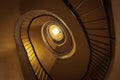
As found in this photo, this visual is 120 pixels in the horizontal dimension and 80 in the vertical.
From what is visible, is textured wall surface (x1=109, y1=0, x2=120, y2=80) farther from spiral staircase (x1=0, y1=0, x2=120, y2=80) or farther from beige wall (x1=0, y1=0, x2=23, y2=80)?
beige wall (x1=0, y1=0, x2=23, y2=80)

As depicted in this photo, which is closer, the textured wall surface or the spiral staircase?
the textured wall surface

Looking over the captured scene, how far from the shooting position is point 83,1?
3.14m

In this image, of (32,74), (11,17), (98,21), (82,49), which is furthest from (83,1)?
(32,74)

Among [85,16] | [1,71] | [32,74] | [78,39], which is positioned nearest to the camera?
[1,71]

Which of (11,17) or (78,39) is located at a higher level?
(11,17)

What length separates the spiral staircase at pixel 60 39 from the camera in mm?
2809

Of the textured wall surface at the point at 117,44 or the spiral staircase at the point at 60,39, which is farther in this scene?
the spiral staircase at the point at 60,39

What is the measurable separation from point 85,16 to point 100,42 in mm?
520

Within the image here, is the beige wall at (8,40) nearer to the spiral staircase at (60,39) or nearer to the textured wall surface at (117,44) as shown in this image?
the spiral staircase at (60,39)

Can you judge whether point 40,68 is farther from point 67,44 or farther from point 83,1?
point 83,1

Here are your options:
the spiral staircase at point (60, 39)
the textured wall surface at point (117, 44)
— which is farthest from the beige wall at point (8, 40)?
the textured wall surface at point (117, 44)

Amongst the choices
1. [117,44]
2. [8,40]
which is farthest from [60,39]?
[117,44]

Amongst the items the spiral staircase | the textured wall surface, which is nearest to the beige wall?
the spiral staircase

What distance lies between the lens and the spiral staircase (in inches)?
111
